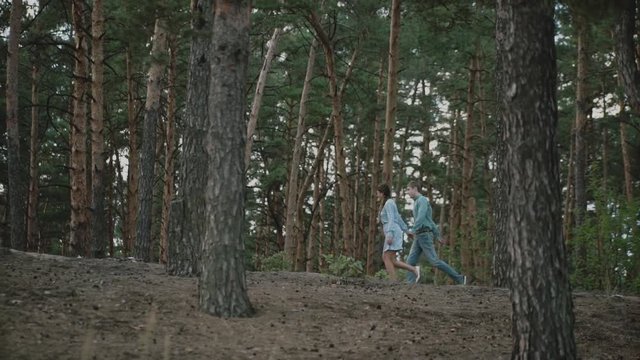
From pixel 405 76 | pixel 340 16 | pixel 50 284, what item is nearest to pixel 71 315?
pixel 50 284

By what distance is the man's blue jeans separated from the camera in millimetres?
10508

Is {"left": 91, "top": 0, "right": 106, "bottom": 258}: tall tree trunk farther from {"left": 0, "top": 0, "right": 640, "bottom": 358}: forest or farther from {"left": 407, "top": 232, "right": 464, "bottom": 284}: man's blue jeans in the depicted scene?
{"left": 407, "top": 232, "right": 464, "bottom": 284}: man's blue jeans

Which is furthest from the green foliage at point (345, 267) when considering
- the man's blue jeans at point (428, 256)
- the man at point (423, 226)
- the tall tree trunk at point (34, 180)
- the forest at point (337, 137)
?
the tall tree trunk at point (34, 180)

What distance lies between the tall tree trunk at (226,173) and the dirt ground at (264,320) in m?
0.34

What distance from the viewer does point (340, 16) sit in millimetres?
19891

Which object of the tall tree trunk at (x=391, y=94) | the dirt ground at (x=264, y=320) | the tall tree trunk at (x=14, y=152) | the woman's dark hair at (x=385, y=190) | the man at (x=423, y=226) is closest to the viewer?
the dirt ground at (x=264, y=320)

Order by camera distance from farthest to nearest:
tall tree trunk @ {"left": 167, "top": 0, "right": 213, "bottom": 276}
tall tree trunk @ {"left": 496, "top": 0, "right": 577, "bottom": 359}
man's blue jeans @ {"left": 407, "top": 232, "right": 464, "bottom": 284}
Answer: man's blue jeans @ {"left": 407, "top": 232, "right": 464, "bottom": 284}
tall tree trunk @ {"left": 167, "top": 0, "right": 213, "bottom": 276}
tall tree trunk @ {"left": 496, "top": 0, "right": 577, "bottom": 359}

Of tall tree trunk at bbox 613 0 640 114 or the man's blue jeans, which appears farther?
the man's blue jeans

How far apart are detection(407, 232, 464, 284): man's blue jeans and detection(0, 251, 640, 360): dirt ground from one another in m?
1.35

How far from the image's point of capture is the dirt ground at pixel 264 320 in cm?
521

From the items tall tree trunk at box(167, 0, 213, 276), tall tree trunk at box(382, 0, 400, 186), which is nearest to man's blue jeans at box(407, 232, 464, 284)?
tall tree trunk at box(382, 0, 400, 186)

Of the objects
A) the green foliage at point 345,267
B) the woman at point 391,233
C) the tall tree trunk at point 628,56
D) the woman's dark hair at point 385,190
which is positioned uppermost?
the tall tree trunk at point 628,56

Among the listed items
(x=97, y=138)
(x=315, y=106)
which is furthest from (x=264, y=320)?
(x=315, y=106)

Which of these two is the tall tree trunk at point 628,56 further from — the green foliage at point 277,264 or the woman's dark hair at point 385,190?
the green foliage at point 277,264
